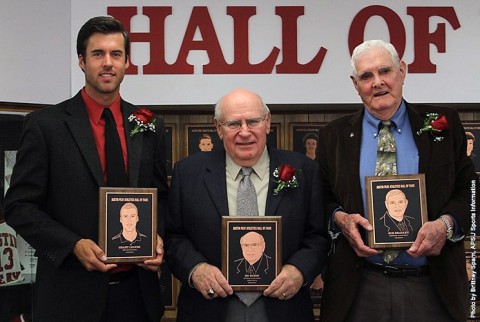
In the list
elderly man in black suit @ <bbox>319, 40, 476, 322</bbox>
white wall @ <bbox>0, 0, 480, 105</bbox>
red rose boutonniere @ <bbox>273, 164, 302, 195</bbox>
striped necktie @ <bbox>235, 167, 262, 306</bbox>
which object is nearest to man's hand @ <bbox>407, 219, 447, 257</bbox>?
elderly man in black suit @ <bbox>319, 40, 476, 322</bbox>

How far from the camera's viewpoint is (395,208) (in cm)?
300

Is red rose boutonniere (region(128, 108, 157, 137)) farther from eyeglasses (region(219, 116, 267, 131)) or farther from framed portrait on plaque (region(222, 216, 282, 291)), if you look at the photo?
framed portrait on plaque (region(222, 216, 282, 291))

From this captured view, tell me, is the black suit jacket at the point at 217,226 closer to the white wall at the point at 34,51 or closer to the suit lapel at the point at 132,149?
the suit lapel at the point at 132,149

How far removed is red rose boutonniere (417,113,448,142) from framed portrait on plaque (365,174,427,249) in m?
0.26

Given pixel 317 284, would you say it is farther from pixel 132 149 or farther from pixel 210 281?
pixel 132 149

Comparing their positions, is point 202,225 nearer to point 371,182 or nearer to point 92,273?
point 92,273

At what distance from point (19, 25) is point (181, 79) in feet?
3.64

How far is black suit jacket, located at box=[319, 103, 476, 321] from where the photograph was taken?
3061 millimetres

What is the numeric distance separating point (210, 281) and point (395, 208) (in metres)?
0.85

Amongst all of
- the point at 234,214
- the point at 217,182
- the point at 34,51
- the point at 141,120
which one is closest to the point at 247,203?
the point at 234,214

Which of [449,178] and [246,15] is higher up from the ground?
[246,15]

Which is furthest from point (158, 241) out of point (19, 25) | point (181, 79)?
point (19, 25)

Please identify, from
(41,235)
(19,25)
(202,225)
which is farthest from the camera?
(19,25)

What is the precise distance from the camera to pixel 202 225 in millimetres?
3111
